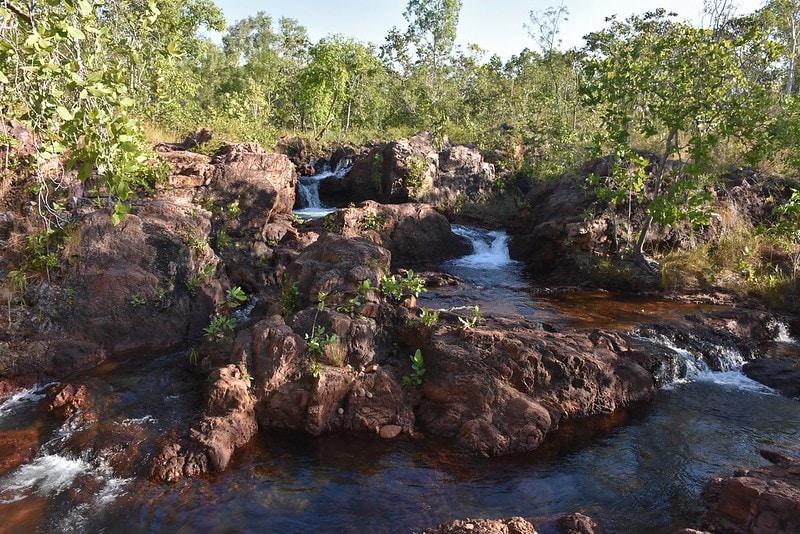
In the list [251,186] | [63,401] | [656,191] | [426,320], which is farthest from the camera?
[251,186]

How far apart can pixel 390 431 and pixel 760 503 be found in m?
3.51

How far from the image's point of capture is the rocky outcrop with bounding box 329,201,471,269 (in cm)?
1302

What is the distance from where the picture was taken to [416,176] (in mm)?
16750

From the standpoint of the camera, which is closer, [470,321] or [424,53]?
[470,321]

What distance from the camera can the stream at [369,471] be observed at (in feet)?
15.9

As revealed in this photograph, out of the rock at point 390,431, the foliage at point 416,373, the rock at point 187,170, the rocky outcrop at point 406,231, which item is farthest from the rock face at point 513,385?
the rock at point 187,170

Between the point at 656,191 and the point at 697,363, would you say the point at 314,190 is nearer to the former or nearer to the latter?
the point at 656,191

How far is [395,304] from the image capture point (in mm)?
7602

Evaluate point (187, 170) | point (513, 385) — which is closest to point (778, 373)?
point (513, 385)

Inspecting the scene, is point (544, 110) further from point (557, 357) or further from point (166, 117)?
point (557, 357)

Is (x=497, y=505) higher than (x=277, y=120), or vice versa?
(x=277, y=120)

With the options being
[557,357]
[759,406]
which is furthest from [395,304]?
[759,406]

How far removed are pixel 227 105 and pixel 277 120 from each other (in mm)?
6461

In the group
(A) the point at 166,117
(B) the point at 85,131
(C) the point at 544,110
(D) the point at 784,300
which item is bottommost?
(D) the point at 784,300
